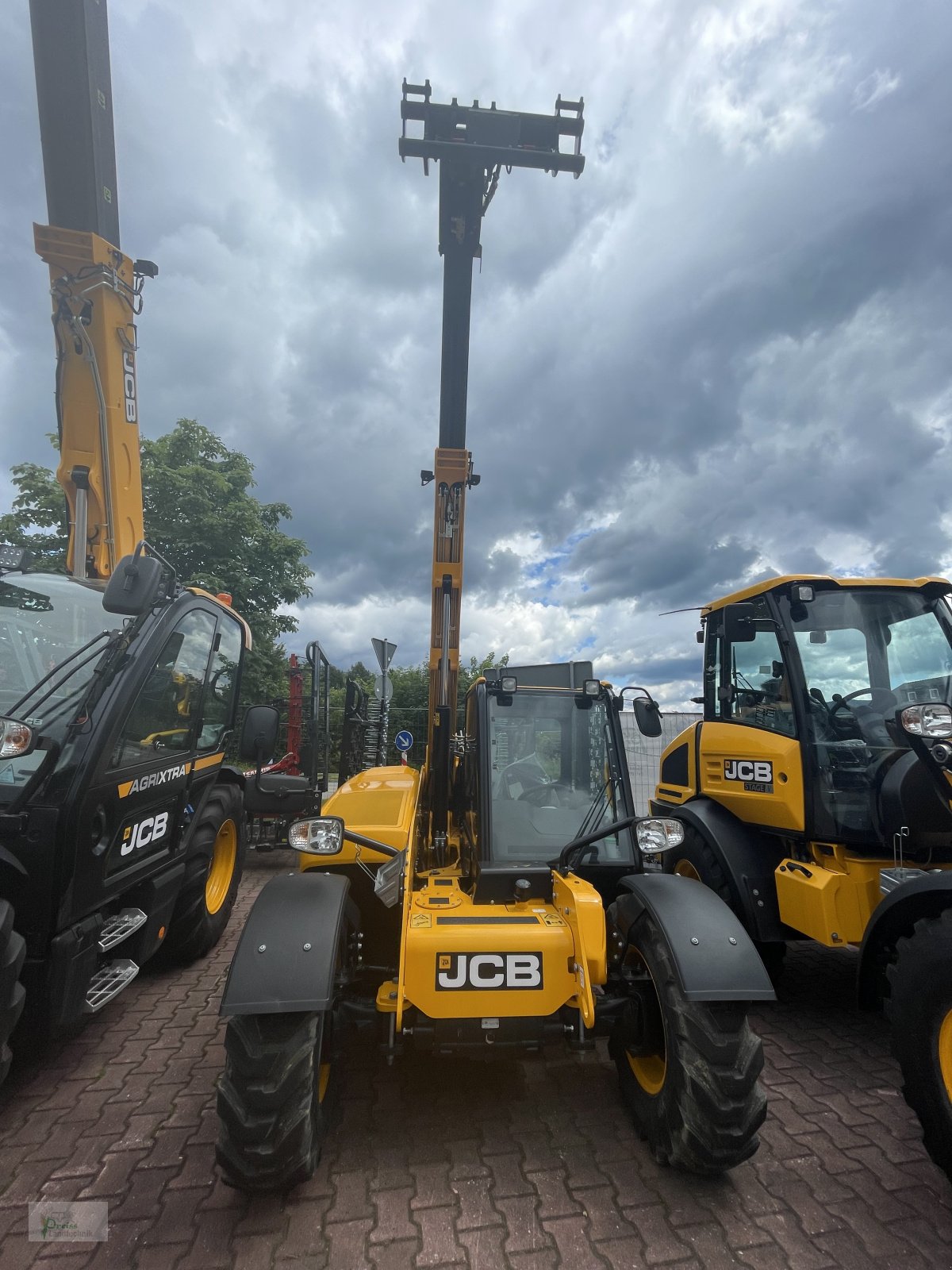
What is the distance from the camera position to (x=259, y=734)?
459cm

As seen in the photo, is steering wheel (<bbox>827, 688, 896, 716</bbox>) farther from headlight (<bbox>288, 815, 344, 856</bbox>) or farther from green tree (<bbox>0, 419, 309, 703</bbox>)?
green tree (<bbox>0, 419, 309, 703</bbox>)

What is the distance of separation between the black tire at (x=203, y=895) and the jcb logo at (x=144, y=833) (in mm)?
562

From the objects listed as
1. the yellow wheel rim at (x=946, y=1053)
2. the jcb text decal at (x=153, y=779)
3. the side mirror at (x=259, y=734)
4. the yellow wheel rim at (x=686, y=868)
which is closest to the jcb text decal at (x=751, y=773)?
the yellow wheel rim at (x=686, y=868)

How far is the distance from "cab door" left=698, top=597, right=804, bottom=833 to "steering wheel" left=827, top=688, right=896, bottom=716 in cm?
26

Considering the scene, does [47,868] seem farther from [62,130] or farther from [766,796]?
[62,130]

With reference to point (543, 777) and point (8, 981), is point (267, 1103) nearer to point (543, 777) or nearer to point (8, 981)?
A: point (8, 981)

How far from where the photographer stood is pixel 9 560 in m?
3.63

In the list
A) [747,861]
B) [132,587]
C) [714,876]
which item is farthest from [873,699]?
[132,587]

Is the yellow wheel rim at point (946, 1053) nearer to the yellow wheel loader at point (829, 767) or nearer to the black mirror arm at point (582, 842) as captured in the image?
the yellow wheel loader at point (829, 767)

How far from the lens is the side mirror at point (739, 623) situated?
14.2 feet

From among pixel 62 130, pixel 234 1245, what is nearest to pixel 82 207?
pixel 62 130

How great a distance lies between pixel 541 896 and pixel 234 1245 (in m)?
1.61

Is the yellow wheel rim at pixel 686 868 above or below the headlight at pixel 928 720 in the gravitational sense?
below

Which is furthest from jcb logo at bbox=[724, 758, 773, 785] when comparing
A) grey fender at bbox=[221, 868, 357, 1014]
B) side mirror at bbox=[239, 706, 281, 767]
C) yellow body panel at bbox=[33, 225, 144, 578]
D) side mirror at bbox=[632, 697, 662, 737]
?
yellow body panel at bbox=[33, 225, 144, 578]
